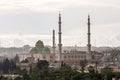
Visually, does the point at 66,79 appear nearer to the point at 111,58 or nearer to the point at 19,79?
the point at 19,79

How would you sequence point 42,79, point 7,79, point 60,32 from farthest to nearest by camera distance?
point 60,32 < point 7,79 < point 42,79

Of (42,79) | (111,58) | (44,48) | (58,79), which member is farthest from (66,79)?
(111,58)

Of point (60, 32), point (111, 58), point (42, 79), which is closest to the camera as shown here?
point (42, 79)

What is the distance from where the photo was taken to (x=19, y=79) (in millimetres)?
68438

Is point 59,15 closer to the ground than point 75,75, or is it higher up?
higher up

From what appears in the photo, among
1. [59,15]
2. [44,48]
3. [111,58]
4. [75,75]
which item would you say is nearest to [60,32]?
[59,15]

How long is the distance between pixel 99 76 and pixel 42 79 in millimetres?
9169

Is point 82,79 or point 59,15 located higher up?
point 59,15

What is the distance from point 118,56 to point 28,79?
219 ft

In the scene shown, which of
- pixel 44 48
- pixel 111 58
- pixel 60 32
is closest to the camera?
pixel 60 32

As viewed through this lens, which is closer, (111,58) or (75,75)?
(75,75)

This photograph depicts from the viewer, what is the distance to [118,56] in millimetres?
135000

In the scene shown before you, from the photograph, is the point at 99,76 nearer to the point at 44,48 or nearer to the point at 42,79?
the point at 42,79

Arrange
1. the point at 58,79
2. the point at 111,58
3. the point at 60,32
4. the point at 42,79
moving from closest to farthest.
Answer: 1. the point at 58,79
2. the point at 42,79
3. the point at 60,32
4. the point at 111,58
